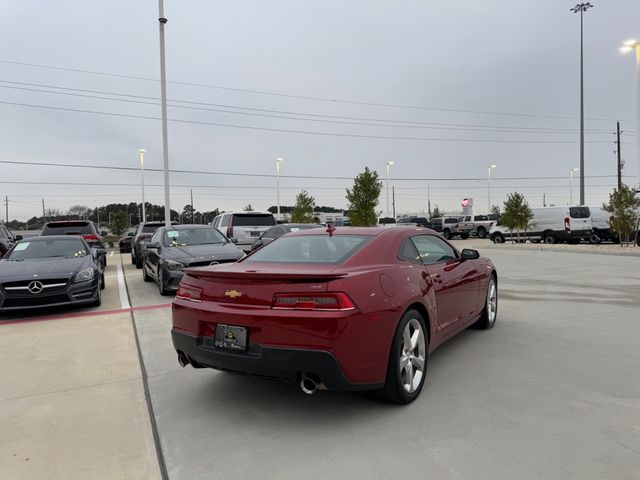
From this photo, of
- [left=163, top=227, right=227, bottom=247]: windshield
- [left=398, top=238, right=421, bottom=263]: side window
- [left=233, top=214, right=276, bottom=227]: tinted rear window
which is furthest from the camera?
[left=233, top=214, right=276, bottom=227]: tinted rear window

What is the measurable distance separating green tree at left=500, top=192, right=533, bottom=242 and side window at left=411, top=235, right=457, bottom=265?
21.3 m

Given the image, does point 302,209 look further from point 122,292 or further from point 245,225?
point 122,292

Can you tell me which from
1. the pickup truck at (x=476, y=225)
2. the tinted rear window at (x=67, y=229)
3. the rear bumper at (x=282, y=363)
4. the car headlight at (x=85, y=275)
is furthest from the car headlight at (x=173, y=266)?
the pickup truck at (x=476, y=225)

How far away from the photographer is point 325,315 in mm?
3217

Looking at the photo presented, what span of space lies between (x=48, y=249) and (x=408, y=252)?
303 inches

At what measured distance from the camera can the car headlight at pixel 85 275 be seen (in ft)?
25.9

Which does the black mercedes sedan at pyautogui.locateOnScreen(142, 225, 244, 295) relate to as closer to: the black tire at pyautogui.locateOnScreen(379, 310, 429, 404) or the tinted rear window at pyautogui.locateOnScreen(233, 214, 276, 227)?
the tinted rear window at pyautogui.locateOnScreen(233, 214, 276, 227)

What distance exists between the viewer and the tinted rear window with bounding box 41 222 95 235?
14758 mm

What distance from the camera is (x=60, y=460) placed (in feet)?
9.89

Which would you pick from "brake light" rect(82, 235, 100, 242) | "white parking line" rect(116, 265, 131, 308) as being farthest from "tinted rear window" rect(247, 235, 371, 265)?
"brake light" rect(82, 235, 100, 242)

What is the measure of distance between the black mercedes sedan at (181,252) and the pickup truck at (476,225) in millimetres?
29853

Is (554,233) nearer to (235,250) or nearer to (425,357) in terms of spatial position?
(235,250)

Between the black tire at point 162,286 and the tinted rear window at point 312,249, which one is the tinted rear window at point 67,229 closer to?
the black tire at point 162,286

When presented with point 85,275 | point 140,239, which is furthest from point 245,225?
point 85,275
